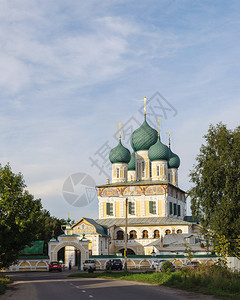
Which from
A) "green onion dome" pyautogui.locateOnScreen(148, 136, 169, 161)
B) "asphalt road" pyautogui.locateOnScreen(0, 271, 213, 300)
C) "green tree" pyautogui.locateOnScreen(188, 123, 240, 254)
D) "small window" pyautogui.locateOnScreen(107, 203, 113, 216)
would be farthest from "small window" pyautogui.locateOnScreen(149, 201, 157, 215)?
"asphalt road" pyautogui.locateOnScreen(0, 271, 213, 300)

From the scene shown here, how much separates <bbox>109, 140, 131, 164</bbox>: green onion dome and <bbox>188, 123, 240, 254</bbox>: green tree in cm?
2870

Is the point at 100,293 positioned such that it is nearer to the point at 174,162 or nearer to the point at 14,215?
the point at 14,215

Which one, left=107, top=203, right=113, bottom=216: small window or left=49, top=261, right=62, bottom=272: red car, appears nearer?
left=49, top=261, right=62, bottom=272: red car

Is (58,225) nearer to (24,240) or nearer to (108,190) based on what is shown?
(108,190)

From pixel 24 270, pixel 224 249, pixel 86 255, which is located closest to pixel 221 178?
pixel 224 249

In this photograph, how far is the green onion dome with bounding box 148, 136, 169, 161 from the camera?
62.9 m

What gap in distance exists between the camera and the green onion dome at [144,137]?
67000 mm

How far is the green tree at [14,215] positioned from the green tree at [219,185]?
1289cm

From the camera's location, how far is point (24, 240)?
31.4 meters

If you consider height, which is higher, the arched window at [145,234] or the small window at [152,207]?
the small window at [152,207]

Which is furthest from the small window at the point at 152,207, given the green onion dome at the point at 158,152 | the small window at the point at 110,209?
the green onion dome at the point at 158,152

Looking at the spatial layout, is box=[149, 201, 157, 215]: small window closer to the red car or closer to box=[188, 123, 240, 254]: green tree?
the red car

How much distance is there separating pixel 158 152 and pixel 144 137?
5079 millimetres

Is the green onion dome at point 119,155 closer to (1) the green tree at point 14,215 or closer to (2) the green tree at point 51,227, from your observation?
(2) the green tree at point 51,227
